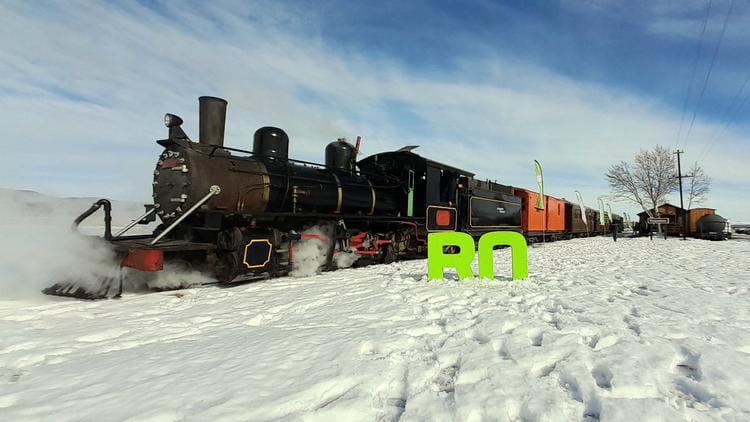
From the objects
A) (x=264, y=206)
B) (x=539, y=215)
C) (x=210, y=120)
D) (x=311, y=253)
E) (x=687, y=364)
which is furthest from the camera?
(x=539, y=215)

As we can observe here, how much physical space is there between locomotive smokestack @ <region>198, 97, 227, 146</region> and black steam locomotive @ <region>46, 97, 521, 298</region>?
0.02 m

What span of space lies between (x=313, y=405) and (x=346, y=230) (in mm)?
6312

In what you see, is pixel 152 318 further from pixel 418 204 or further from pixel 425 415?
pixel 418 204

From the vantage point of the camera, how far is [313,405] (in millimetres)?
2244

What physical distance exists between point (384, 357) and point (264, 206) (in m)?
4.84

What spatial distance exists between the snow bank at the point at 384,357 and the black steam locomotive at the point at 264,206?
52.4 inches

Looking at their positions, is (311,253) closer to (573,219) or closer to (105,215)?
(105,215)

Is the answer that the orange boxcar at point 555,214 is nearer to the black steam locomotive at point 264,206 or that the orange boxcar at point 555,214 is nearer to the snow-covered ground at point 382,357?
the black steam locomotive at point 264,206

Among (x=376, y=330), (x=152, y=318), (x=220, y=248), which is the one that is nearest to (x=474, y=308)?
(x=376, y=330)

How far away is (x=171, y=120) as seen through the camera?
21.3ft

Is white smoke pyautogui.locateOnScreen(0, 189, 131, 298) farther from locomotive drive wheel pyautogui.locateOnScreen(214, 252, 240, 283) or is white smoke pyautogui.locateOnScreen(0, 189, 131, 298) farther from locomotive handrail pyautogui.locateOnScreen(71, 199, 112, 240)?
locomotive drive wheel pyautogui.locateOnScreen(214, 252, 240, 283)

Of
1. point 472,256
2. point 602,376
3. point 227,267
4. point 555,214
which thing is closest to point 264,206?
point 227,267

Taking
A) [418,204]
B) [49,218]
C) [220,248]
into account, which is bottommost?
[220,248]

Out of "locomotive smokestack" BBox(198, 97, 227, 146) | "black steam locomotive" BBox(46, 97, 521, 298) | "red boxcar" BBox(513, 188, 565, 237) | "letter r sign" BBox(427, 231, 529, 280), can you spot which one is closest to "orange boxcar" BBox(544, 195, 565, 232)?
"red boxcar" BBox(513, 188, 565, 237)
